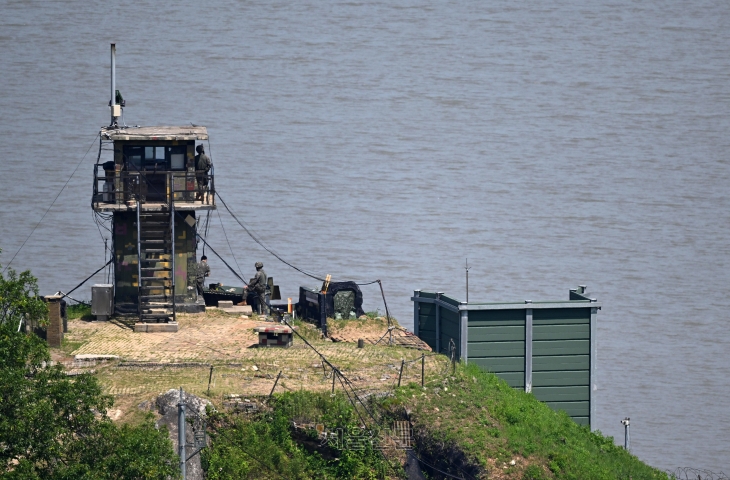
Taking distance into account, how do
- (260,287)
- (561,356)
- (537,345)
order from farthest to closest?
(260,287), (561,356), (537,345)

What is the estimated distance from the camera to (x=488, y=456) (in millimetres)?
34625

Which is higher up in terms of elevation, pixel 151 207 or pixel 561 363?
pixel 151 207

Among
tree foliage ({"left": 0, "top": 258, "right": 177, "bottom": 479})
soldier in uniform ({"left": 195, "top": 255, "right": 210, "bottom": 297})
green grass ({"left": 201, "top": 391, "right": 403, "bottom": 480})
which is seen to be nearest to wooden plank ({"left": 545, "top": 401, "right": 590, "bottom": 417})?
green grass ({"left": 201, "top": 391, "right": 403, "bottom": 480})

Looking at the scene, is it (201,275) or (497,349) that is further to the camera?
(201,275)

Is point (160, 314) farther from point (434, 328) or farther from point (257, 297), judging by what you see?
point (434, 328)

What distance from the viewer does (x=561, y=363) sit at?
41.0 meters

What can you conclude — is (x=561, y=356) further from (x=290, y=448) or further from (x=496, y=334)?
(x=290, y=448)

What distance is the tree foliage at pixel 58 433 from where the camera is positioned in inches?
1136

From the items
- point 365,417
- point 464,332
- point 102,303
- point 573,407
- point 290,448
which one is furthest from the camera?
point 102,303

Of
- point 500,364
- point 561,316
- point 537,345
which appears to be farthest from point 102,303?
point 561,316

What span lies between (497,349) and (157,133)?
1111 cm

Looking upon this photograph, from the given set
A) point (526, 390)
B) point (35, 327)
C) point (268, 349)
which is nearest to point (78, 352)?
point (35, 327)

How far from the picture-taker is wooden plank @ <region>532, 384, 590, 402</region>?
134ft

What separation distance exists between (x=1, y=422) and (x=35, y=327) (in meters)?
12.6
